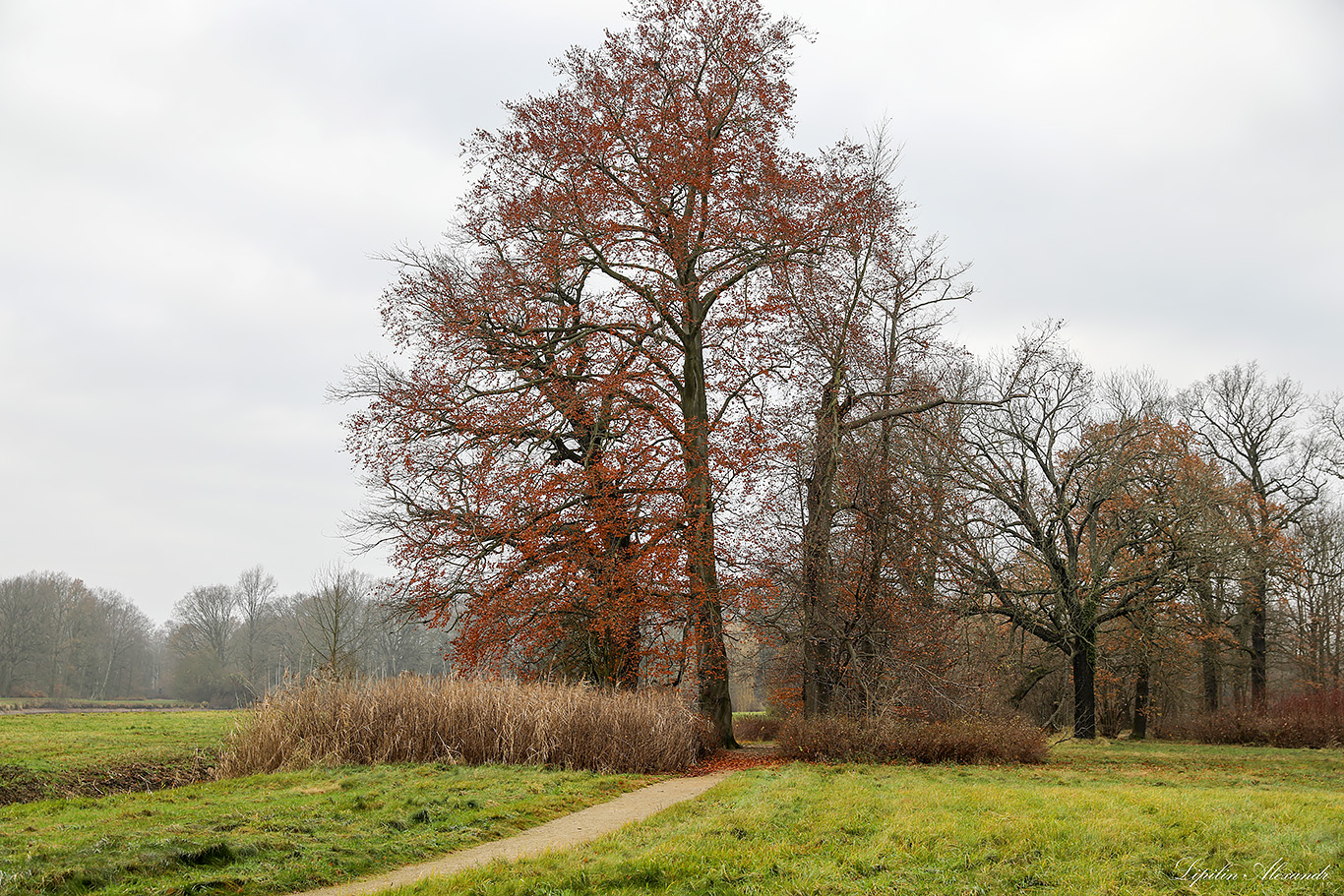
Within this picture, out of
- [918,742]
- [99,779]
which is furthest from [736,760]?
[99,779]

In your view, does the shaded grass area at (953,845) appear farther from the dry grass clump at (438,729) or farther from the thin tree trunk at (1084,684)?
the thin tree trunk at (1084,684)

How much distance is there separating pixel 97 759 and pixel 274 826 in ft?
23.9

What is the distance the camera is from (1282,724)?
20391mm

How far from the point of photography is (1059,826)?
641 centimetres

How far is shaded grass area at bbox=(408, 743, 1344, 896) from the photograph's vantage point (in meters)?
5.20

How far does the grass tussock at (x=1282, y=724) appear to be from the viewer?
20.0 m

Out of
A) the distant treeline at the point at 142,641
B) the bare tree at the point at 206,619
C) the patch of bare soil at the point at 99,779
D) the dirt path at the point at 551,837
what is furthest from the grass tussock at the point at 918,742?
the bare tree at the point at 206,619

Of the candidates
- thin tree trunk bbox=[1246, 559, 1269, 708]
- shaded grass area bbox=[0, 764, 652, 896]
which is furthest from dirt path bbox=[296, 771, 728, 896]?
thin tree trunk bbox=[1246, 559, 1269, 708]

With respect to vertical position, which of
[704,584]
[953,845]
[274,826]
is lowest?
[274,826]

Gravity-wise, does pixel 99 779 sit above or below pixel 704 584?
below

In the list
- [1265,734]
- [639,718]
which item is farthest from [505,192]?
[1265,734]

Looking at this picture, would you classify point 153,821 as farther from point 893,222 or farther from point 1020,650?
point 1020,650

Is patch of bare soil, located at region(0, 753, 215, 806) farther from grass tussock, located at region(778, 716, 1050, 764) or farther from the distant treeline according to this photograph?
the distant treeline

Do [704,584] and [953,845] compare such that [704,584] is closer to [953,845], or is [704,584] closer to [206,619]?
[953,845]
